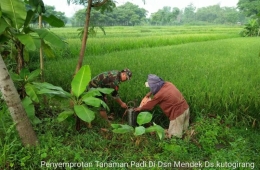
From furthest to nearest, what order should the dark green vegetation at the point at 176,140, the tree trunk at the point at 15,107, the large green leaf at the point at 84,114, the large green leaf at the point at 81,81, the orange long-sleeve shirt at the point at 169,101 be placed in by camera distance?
the orange long-sleeve shirt at the point at 169,101, the large green leaf at the point at 81,81, the large green leaf at the point at 84,114, the dark green vegetation at the point at 176,140, the tree trunk at the point at 15,107

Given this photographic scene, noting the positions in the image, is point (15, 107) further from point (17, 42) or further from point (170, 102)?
point (170, 102)

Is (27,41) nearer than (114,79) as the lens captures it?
Yes

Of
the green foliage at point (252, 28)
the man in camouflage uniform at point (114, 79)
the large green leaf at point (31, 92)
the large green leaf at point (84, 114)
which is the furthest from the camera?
the green foliage at point (252, 28)

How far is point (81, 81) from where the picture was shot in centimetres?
250

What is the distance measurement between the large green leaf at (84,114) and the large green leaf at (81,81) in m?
0.19

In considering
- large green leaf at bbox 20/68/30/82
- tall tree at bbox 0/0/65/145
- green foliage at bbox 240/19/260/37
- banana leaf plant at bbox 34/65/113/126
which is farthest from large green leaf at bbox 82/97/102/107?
green foliage at bbox 240/19/260/37

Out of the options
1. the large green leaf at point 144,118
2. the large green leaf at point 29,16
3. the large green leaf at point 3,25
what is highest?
the large green leaf at point 29,16

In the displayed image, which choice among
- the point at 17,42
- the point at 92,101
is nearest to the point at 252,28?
the point at 92,101

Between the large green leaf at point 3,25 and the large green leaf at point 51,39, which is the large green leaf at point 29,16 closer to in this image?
the large green leaf at point 51,39

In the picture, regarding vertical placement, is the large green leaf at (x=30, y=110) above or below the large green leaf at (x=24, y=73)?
below

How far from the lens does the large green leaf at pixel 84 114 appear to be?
225 cm

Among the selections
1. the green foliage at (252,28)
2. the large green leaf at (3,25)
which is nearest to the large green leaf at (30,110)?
the large green leaf at (3,25)

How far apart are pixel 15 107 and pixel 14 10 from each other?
93cm

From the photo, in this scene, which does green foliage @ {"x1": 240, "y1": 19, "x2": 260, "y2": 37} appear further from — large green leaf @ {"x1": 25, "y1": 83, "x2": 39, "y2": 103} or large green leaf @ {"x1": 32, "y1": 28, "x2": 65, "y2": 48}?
large green leaf @ {"x1": 25, "y1": 83, "x2": 39, "y2": 103}
